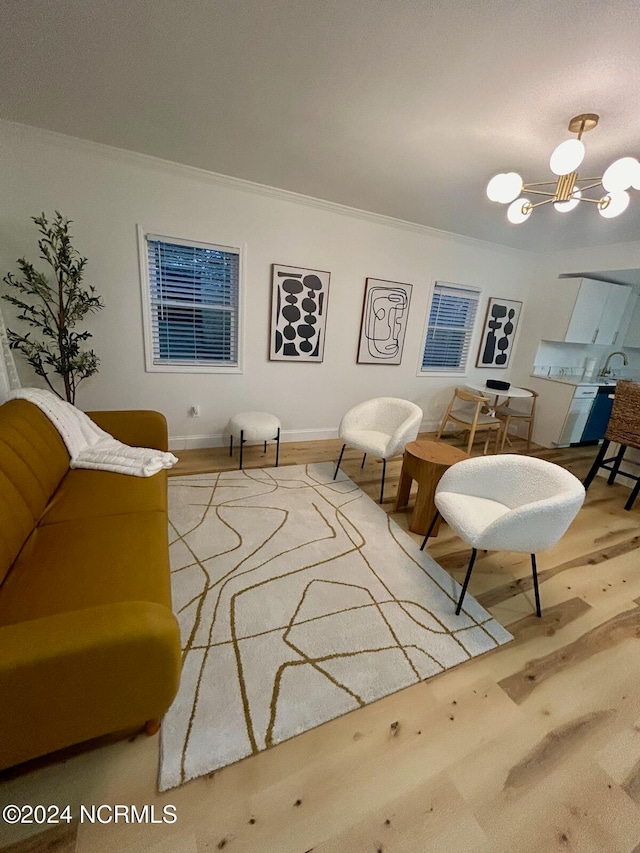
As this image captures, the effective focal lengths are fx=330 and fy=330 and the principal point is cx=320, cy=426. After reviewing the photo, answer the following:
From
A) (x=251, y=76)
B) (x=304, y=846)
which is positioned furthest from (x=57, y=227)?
(x=304, y=846)

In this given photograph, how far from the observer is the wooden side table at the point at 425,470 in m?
2.21

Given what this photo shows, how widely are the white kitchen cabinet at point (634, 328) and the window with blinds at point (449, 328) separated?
248cm

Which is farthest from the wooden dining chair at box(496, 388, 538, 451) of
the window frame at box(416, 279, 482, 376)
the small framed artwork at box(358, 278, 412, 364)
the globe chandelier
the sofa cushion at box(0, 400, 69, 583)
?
the sofa cushion at box(0, 400, 69, 583)

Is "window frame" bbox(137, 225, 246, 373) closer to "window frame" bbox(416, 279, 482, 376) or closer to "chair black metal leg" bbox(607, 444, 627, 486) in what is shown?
"window frame" bbox(416, 279, 482, 376)

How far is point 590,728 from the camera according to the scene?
1.29 metres

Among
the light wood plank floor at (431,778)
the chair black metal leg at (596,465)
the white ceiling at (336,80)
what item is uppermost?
the white ceiling at (336,80)

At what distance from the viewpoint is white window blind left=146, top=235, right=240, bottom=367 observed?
2.89 metres

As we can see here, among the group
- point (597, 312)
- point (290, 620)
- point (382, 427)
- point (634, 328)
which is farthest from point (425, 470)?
point (634, 328)

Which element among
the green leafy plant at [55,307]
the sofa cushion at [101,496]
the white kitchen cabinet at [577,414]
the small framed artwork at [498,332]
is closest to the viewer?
the sofa cushion at [101,496]

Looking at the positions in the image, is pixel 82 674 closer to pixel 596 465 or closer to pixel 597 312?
pixel 596 465

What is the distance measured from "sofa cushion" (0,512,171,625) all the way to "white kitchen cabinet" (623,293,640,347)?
648cm

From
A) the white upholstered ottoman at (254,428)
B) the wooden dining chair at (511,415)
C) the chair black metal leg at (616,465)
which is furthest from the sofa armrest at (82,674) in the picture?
the wooden dining chair at (511,415)

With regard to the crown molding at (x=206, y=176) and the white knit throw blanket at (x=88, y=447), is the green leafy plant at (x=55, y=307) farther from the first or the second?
the white knit throw blanket at (x=88, y=447)

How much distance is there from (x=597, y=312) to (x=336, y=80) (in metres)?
4.46
